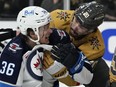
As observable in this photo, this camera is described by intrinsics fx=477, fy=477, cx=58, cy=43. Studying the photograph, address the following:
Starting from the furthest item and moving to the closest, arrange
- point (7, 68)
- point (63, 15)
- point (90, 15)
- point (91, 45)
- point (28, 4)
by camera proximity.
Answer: point (28, 4)
point (63, 15)
point (91, 45)
point (90, 15)
point (7, 68)

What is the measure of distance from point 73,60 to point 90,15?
0.32 metres

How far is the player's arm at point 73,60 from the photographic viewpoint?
98.6 inches

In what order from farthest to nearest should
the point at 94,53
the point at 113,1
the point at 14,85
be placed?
the point at 113,1
the point at 94,53
the point at 14,85

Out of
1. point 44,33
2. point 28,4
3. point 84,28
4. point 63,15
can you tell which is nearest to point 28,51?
point 44,33

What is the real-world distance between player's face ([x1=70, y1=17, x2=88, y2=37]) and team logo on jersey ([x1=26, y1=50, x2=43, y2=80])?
1.06 ft

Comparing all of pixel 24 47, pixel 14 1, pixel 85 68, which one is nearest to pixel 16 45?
pixel 24 47

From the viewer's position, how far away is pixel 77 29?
9.00ft

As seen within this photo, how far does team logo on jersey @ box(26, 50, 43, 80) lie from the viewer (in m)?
2.49

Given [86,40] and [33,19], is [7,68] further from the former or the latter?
[86,40]

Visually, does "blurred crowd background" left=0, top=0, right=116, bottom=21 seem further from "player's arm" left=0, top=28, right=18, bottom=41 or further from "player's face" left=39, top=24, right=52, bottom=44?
"player's face" left=39, top=24, right=52, bottom=44

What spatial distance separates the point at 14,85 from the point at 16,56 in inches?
5.9

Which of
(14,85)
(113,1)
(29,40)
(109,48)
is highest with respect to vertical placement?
(29,40)

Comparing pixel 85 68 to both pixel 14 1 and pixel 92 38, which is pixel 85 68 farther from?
pixel 14 1

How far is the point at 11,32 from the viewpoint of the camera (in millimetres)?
2795
